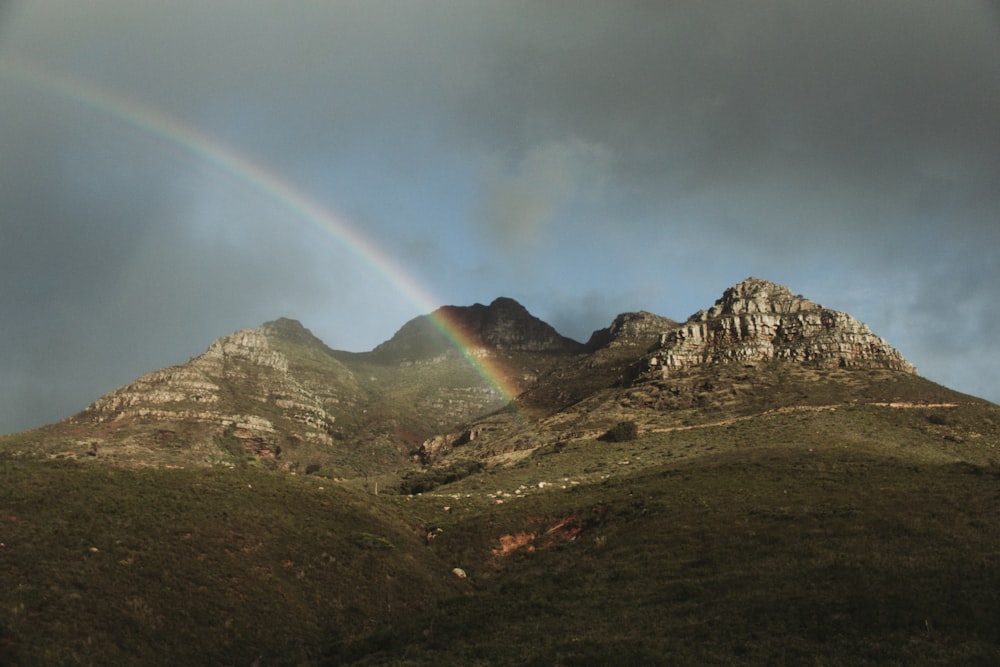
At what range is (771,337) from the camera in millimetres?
117625

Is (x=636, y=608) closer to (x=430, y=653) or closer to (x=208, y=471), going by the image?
(x=430, y=653)

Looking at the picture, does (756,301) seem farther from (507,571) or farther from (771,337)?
(507,571)

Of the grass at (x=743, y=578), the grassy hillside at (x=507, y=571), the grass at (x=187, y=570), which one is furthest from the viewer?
the grass at (x=187, y=570)

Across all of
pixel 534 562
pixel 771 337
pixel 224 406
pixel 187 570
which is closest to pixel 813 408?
pixel 771 337

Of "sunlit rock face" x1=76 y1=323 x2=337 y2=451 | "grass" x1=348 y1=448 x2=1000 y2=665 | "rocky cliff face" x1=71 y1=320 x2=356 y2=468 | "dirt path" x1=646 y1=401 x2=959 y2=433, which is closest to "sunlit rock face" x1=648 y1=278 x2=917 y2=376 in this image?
"dirt path" x1=646 y1=401 x2=959 y2=433

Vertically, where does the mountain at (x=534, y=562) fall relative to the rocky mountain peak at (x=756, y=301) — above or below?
below

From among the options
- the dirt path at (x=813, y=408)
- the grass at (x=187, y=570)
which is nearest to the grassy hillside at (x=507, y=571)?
the grass at (x=187, y=570)

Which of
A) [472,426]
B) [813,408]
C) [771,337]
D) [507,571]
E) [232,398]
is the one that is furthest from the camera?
[232,398]

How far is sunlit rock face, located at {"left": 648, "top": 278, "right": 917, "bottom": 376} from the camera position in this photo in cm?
10538

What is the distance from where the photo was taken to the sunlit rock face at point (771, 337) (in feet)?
346

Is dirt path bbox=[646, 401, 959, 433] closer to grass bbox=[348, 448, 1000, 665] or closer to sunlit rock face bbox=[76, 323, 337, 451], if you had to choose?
grass bbox=[348, 448, 1000, 665]

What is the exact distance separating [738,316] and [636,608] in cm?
11431

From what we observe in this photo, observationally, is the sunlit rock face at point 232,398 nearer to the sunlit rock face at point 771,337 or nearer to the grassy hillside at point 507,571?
the sunlit rock face at point 771,337

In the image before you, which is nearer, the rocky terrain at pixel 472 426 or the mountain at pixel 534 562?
the mountain at pixel 534 562
